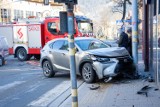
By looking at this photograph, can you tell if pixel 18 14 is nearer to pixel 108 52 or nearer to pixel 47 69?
pixel 47 69

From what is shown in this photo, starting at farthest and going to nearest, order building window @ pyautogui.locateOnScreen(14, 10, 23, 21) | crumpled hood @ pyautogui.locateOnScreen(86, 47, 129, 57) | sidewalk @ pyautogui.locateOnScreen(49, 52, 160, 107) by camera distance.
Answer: building window @ pyautogui.locateOnScreen(14, 10, 23, 21)
crumpled hood @ pyautogui.locateOnScreen(86, 47, 129, 57)
sidewalk @ pyautogui.locateOnScreen(49, 52, 160, 107)

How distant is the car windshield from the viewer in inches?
529

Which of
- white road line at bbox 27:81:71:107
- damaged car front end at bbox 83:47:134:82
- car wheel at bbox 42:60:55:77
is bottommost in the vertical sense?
white road line at bbox 27:81:71:107

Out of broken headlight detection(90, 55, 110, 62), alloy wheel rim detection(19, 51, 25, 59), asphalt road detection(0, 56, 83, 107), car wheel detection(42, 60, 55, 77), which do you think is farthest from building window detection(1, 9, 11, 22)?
broken headlight detection(90, 55, 110, 62)

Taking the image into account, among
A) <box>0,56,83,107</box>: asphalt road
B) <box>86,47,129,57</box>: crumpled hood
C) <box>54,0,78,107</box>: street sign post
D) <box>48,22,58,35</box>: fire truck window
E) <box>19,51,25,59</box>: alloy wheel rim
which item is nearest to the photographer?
<box>54,0,78,107</box>: street sign post

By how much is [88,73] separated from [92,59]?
1.79 feet

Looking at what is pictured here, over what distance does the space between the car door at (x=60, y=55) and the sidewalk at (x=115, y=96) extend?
1.90 meters

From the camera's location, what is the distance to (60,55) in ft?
46.1

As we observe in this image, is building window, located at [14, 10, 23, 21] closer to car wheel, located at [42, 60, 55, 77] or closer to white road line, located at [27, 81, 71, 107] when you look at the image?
car wheel, located at [42, 60, 55, 77]

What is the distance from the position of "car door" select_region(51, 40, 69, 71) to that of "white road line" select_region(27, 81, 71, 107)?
1.03 m

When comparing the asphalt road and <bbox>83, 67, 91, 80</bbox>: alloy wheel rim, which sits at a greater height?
<bbox>83, 67, 91, 80</bbox>: alloy wheel rim

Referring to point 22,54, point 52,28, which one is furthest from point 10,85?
point 22,54

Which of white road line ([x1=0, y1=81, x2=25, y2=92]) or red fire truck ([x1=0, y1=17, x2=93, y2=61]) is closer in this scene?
white road line ([x1=0, y1=81, x2=25, y2=92])

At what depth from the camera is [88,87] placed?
1173 cm
